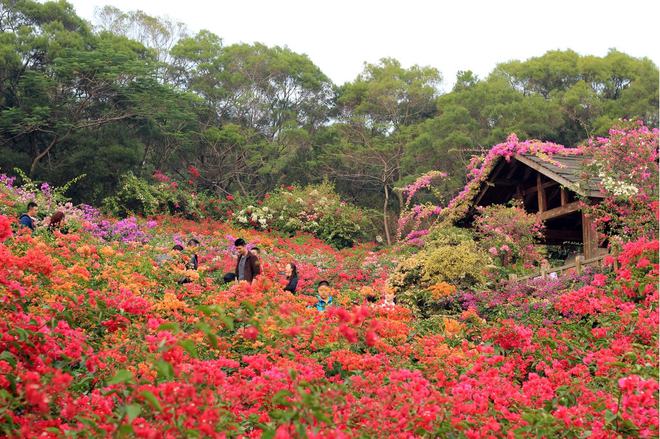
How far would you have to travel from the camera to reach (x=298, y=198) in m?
27.2

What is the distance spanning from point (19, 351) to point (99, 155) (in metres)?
19.9

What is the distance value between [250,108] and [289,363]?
92.1 ft

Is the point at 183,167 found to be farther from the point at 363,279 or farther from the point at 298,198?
the point at 363,279

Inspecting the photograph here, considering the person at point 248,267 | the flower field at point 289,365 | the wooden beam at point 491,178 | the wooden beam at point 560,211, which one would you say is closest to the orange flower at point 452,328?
the flower field at point 289,365

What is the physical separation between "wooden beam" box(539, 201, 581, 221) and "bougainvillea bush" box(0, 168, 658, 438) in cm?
310

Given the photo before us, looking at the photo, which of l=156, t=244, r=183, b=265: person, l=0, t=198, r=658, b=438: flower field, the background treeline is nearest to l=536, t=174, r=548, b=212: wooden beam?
l=0, t=198, r=658, b=438: flower field

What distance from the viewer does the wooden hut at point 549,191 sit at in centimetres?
1276

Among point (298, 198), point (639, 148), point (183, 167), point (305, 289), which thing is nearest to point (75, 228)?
point (305, 289)

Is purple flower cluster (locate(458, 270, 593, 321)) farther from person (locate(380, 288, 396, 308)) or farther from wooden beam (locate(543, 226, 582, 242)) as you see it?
wooden beam (locate(543, 226, 582, 242))

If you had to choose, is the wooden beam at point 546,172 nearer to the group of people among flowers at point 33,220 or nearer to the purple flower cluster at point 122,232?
the group of people among flowers at point 33,220

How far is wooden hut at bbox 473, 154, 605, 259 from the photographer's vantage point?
1276cm

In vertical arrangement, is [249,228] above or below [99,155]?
below

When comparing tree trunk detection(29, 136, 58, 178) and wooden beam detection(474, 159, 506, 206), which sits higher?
tree trunk detection(29, 136, 58, 178)

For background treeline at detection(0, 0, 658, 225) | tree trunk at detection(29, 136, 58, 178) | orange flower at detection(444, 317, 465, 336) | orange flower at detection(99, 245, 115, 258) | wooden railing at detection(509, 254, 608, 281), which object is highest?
background treeline at detection(0, 0, 658, 225)
